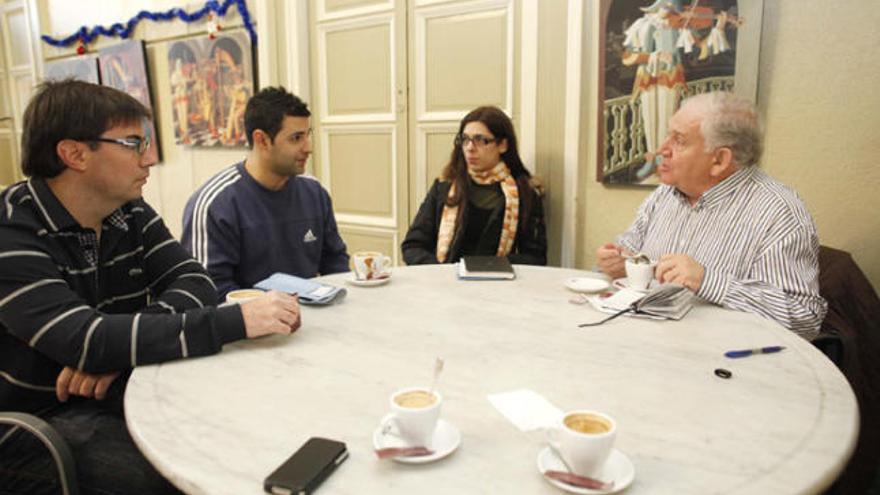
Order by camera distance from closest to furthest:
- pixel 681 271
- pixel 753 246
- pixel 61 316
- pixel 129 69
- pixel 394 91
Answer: pixel 61 316
pixel 681 271
pixel 753 246
pixel 394 91
pixel 129 69

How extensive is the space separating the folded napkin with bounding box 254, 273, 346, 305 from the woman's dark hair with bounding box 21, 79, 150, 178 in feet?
1.86

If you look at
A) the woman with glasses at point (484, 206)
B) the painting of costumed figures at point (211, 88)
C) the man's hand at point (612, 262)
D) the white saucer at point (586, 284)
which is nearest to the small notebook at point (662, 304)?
the white saucer at point (586, 284)

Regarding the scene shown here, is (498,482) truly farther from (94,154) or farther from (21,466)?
(94,154)

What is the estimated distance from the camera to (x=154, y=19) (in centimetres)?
437

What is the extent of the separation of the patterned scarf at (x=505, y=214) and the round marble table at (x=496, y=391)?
1183 mm

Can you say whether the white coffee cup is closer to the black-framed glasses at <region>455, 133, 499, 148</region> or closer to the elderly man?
the elderly man

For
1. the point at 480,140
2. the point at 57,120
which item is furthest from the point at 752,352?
the point at 480,140

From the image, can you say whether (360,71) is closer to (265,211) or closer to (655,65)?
(265,211)

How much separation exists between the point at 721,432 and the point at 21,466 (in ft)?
4.30

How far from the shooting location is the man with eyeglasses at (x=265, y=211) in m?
2.05

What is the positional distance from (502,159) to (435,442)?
2.10m

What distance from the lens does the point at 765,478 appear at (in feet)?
2.59

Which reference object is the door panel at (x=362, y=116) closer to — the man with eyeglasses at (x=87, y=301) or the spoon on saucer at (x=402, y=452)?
the man with eyeglasses at (x=87, y=301)

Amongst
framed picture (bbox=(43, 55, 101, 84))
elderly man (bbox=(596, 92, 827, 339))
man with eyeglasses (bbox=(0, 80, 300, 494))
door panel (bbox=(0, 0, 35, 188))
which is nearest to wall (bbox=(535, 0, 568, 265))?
elderly man (bbox=(596, 92, 827, 339))
